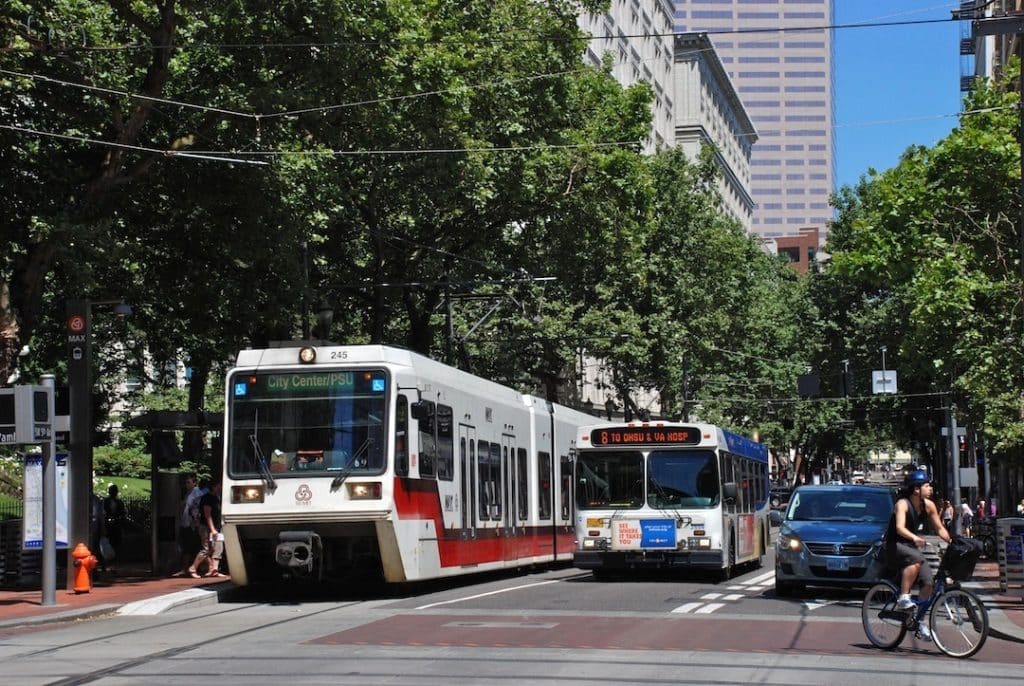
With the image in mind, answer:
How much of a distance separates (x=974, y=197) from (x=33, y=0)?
1967 cm

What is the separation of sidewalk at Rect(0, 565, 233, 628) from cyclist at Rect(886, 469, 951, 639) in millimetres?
8959

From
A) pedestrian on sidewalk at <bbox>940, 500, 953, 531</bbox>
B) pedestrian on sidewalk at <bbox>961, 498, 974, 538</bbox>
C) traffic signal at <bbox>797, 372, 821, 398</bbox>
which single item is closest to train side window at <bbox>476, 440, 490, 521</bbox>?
pedestrian on sidewalk at <bbox>940, 500, 953, 531</bbox>

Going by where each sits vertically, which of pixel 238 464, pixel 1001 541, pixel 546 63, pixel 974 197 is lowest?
pixel 1001 541

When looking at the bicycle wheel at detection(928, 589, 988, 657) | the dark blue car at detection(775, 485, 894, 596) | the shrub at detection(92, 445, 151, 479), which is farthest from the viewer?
the shrub at detection(92, 445, 151, 479)

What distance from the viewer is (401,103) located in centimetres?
2642

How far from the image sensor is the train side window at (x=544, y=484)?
27.3 metres

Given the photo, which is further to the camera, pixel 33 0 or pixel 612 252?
pixel 612 252

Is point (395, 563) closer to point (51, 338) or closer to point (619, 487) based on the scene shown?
point (619, 487)

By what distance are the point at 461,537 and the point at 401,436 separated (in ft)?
11.2

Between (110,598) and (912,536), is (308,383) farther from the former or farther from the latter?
(912,536)

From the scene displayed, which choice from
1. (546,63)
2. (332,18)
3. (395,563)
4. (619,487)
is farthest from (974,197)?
(395,563)

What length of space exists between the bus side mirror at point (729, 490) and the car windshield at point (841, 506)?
101cm

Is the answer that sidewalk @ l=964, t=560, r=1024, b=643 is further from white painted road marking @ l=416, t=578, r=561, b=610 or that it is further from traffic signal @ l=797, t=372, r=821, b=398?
traffic signal @ l=797, t=372, r=821, b=398

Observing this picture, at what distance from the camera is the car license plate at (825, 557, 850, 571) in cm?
2053
